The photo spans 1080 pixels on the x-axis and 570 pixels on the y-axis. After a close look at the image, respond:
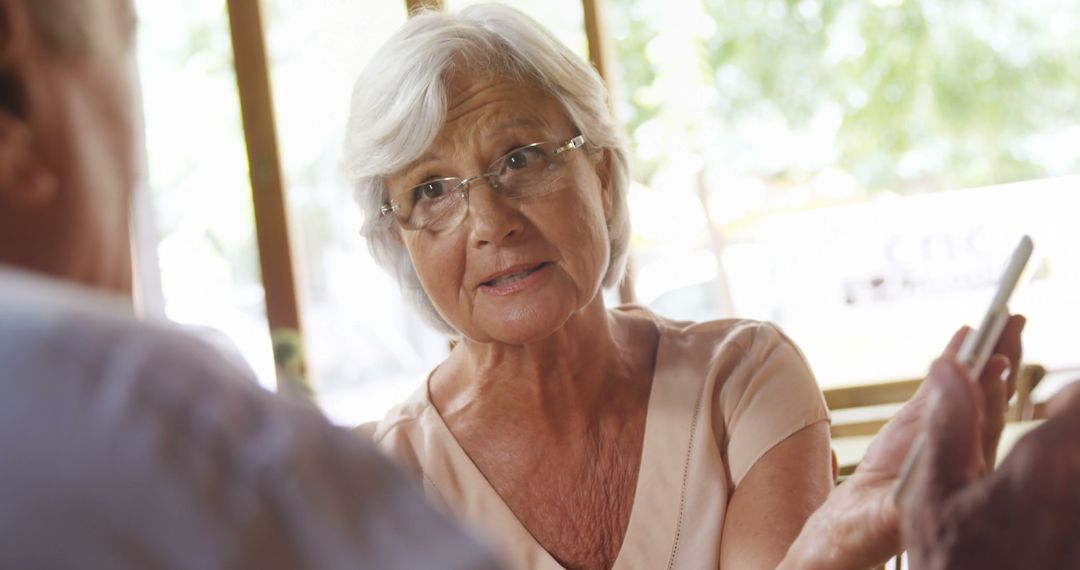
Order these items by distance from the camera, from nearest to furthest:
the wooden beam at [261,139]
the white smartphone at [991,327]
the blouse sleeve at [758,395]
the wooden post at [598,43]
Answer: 1. the white smartphone at [991,327]
2. the blouse sleeve at [758,395]
3. the wooden post at [598,43]
4. the wooden beam at [261,139]

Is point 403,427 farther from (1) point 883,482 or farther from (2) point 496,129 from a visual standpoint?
(1) point 883,482

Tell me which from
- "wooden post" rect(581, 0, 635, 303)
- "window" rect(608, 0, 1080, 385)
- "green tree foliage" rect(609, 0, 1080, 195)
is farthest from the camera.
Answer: "green tree foliage" rect(609, 0, 1080, 195)

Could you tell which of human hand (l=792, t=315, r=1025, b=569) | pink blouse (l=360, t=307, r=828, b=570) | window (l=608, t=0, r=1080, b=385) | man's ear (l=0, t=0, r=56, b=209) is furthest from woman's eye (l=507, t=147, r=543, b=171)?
window (l=608, t=0, r=1080, b=385)

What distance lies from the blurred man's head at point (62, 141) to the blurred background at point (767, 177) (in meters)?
3.95

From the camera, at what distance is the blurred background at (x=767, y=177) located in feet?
15.8

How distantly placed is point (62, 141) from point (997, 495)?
0.50 meters

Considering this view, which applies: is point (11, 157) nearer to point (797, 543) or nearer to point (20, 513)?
point (20, 513)

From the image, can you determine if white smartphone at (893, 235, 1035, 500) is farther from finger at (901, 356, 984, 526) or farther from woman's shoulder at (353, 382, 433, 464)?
woman's shoulder at (353, 382, 433, 464)

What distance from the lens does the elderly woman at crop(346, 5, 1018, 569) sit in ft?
5.29

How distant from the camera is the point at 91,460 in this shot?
0.38 metres

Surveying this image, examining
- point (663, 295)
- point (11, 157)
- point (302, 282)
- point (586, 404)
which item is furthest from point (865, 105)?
point (11, 157)

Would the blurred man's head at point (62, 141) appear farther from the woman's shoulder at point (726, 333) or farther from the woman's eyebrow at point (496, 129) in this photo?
the woman's shoulder at point (726, 333)

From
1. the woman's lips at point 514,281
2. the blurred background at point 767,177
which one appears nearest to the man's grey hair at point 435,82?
the woman's lips at point 514,281

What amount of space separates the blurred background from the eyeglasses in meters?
2.75
